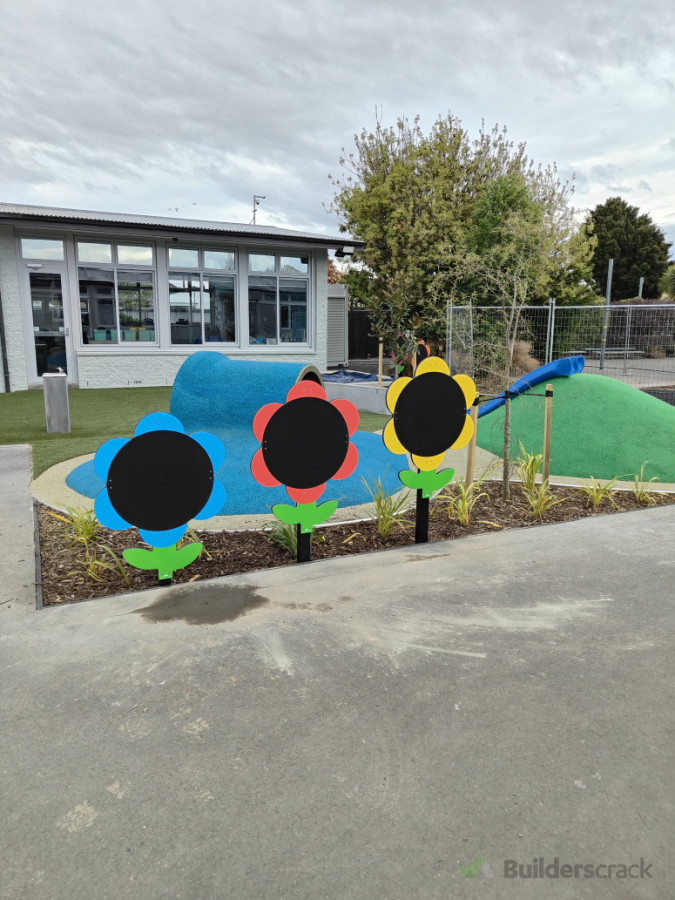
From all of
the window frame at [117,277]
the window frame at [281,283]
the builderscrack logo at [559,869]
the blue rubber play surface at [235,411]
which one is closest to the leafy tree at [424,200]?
the window frame at [281,283]

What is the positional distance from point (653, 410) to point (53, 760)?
802 cm

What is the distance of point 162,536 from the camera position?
4016mm

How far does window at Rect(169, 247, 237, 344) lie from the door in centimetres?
268

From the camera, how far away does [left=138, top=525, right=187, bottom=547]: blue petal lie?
4.00 meters

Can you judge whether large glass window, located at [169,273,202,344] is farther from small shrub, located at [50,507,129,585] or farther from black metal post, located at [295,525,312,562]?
black metal post, located at [295,525,312,562]

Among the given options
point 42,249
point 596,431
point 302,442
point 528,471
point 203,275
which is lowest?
point 528,471

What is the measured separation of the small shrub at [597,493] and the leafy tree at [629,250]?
4858 cm

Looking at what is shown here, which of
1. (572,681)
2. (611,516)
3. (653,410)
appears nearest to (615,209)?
(653,410)

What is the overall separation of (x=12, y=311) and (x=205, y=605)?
1375 centimetres

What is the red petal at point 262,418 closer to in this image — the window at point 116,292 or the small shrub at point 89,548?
the small shrub at point 89,548

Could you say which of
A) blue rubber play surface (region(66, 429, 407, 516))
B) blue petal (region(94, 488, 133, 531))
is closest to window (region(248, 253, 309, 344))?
blue rubber play surface (region(66, 429, 407, 516))

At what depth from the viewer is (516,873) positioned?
1931 mm

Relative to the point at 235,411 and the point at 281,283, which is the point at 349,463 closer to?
the point at 235,411

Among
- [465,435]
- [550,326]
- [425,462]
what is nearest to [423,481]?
[425,462]
